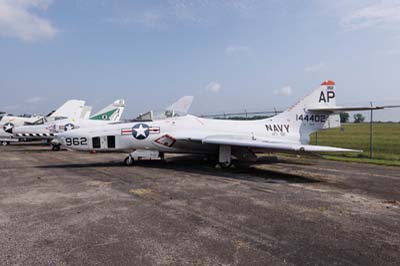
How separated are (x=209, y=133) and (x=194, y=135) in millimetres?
729

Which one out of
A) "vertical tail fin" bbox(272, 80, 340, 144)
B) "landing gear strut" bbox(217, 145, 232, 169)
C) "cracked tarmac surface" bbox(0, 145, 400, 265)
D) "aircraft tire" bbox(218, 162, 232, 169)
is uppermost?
"vertical tail fin" bbox(272, 80, 340, 144)

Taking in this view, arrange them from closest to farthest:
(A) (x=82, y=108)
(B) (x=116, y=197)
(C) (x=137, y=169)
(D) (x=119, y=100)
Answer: (B) (x=116, y=197)
(C) (x=137, y=169)
(D) (x=119, y=100)
(A) (x=82, y=108)

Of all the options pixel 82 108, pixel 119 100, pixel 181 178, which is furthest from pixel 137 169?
pixel 82 108

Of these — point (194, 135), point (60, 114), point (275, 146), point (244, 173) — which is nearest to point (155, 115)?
point (194, 135)

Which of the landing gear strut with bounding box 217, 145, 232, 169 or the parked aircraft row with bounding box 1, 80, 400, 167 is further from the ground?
the parked aircraft row with bounding box 1, 80, 400, 167

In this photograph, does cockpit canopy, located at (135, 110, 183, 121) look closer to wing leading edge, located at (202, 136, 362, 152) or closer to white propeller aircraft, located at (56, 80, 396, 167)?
white propeller aircraft, located at (56, 80, 396, 167)

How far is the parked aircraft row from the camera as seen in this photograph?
9.94 metres

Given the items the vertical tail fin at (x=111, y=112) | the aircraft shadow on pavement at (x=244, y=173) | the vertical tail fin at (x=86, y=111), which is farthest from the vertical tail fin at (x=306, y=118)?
the vertical tail fin at (x=86, y=111)

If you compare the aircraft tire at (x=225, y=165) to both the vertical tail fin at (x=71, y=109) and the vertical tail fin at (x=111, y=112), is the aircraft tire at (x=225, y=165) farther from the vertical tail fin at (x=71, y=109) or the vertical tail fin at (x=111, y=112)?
the vertical tail fin at (x=71, y=109)

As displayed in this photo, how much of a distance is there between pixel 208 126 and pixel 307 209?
6.14 metres

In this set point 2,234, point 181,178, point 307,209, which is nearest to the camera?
point 2,234

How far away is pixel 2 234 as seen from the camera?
3.95 metres

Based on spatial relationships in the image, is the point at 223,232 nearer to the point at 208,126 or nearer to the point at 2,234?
the point at 2,234

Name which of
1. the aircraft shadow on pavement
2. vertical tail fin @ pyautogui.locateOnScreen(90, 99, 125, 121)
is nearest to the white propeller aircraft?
the aircraft shadow on pavement
